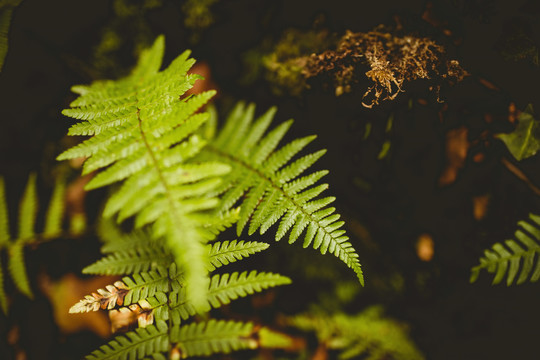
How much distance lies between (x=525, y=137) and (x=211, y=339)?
6.53ft

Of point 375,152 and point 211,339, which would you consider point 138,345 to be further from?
point 375,152

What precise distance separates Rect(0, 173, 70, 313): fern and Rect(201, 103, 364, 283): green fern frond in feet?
4.45

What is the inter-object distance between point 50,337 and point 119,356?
1534 millimetres

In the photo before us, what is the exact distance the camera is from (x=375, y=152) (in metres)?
2.12

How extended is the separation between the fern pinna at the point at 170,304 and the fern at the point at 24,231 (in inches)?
41.0

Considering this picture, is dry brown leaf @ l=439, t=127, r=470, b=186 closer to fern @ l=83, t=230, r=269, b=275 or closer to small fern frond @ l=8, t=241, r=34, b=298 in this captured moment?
fern @ l=83, t=230, r=269, b=275

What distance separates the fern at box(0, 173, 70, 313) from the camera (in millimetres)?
2076

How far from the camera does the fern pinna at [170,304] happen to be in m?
1.33

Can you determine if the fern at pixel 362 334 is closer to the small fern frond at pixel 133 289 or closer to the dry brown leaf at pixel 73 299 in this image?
the small fern frond at pixel 133 289

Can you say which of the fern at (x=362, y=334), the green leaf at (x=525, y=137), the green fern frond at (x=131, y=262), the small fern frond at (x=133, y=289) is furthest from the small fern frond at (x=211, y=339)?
the green leaf at (x=525, y=137)

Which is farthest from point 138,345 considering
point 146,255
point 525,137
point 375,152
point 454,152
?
point 525,137

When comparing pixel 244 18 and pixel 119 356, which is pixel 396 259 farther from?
pixel 244 18

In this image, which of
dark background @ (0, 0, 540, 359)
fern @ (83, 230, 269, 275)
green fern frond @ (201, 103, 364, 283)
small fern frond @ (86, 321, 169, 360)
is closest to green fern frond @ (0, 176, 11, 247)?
dark background @ (0, 0, 540, 359)

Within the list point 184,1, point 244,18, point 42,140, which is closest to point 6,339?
point 42,140
